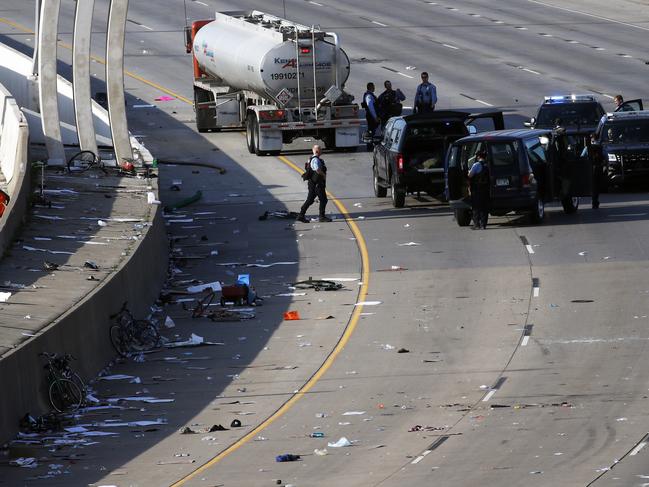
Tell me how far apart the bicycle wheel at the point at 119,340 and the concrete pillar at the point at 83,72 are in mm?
12925

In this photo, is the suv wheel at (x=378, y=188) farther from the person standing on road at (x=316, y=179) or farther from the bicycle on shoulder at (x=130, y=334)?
the bicycle on shoulder at (x=130, y=334)

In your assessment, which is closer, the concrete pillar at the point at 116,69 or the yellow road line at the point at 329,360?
the yellow road line at the point at 329,360

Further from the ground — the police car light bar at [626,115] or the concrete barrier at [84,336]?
the police car light bar at [626,115]

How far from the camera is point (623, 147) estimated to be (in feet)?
118

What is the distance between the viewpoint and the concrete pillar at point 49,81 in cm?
3528

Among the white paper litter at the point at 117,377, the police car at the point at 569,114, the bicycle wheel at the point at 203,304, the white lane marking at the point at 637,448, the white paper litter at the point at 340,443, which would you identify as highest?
the police car at the point at 569,114

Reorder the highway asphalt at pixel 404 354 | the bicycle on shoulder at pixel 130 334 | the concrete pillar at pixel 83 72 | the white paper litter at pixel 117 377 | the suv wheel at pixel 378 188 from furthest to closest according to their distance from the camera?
the suv wheel at pixel 378 188, the concrete pillar at pixel 83 72, the bicycle on shoulder at pixel 130 334, the white paper litter at pixel 117 377, the highway asphalt at pixel 404 354

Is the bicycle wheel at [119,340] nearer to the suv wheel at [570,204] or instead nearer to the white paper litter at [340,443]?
the white paper litter at [340,443]

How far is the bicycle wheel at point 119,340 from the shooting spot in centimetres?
2366

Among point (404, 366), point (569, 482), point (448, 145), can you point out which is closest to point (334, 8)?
point (448, 145)

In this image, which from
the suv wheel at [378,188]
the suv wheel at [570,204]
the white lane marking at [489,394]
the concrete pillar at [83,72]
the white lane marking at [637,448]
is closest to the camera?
the white lane marking at [637,448]

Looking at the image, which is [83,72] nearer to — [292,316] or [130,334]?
[292,316]

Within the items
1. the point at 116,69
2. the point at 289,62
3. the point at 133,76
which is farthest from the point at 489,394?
the point at 133,76

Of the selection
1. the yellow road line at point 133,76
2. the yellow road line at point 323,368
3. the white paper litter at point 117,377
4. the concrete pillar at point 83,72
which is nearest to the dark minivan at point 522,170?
the yellow road line at point 323,368
